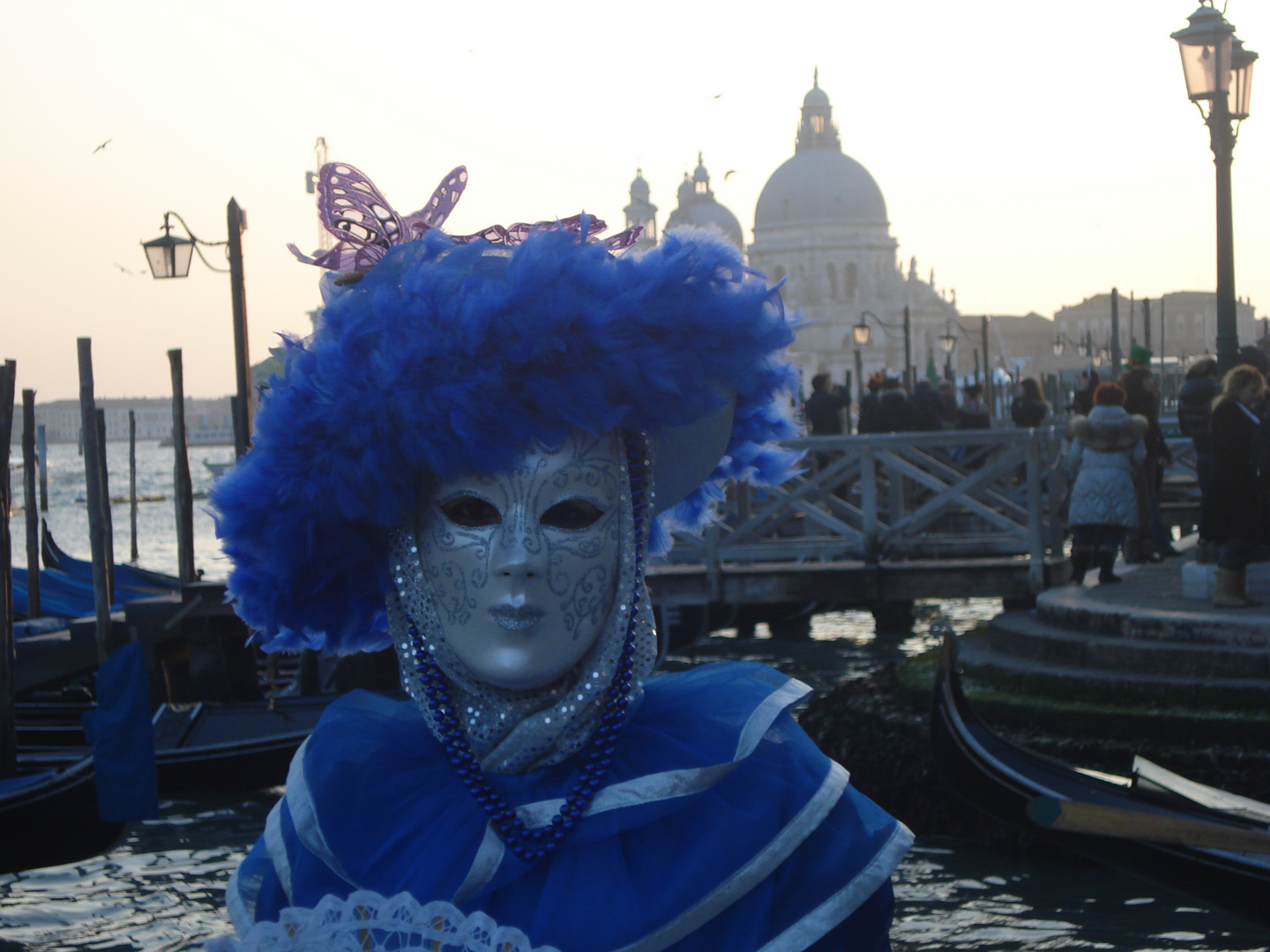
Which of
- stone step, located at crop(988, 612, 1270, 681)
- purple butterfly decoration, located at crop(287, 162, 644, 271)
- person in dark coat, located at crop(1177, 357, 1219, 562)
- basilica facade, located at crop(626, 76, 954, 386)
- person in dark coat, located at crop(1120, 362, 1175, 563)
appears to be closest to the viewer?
purple butterfly decoration, located at crop(287, 162, 644, 271)

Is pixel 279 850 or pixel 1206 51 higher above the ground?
pixel 1206 51

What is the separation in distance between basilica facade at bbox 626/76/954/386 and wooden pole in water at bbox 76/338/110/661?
75712mm

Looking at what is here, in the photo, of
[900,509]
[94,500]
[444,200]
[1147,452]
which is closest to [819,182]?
[900,509]

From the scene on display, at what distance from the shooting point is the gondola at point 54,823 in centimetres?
566

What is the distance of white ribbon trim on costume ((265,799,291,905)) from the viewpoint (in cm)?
154

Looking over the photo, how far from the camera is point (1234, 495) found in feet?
18.7

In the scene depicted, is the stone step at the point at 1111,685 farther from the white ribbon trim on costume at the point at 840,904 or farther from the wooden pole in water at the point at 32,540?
the wooden pole in water at the point at 32,540

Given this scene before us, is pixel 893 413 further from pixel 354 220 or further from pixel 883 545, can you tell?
pixel 354 220

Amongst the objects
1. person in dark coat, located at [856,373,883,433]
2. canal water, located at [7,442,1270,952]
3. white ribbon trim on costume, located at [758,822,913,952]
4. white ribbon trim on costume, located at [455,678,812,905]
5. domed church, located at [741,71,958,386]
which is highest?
domed church, located at [741,71,958,386]

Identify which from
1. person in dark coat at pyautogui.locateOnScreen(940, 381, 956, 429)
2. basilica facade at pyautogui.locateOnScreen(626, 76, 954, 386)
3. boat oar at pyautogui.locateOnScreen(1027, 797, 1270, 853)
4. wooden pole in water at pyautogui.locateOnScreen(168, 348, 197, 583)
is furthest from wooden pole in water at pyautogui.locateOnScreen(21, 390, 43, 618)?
basilica facade at pyautogui.locateOnScreen(626, 76, 954, 386)

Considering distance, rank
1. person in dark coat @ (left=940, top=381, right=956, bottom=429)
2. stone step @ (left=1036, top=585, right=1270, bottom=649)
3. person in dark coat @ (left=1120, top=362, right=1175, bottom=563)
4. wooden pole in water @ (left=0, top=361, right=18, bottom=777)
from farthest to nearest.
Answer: person in dark coat @ (left=940, top=381, right=956, bottom=429) < person in dark coat @ (left=1120, top=362, right=1175, bottom=563) < wooden pole in water @ (left=0, top=361, right=18, bottom=777) < stone step @ (left=1036, top=585, right=1270, bottom=649)

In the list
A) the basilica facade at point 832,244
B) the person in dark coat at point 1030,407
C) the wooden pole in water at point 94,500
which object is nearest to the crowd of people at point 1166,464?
the person in dark coat at point 1030,407

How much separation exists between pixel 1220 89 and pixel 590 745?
6746 mm

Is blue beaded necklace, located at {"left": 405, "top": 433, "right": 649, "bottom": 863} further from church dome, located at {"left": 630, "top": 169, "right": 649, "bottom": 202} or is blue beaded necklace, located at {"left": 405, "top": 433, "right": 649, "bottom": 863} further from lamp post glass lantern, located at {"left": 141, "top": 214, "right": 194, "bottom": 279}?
church dome, located at {"left": 630, "top": 169, "right": 649, "bottom": 202}
